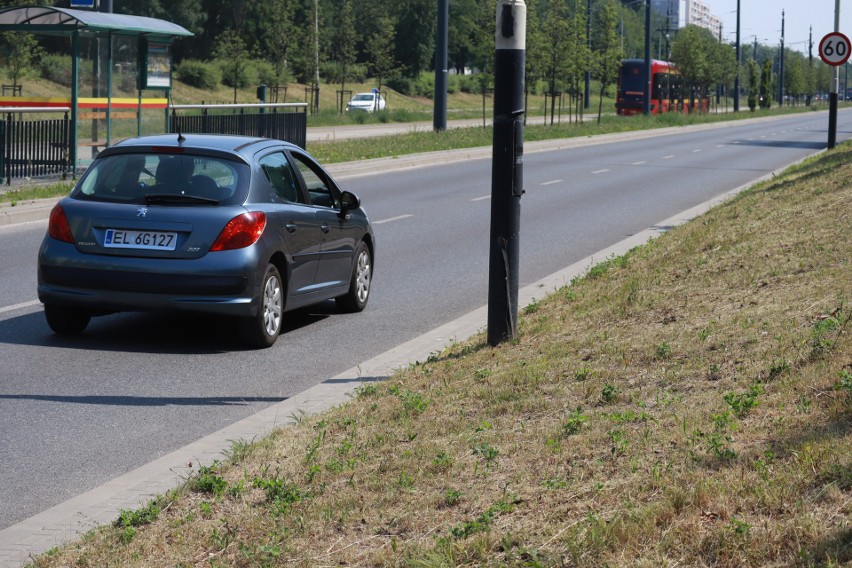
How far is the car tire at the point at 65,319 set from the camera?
979 cm

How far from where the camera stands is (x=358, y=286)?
1155 cm

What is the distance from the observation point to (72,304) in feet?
31.3

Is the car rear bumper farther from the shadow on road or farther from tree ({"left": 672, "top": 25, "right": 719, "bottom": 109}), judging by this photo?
tree ({"left": 672, "top": 25, "right": 719, "bottom": 109})

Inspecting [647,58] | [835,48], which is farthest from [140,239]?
[647,58]

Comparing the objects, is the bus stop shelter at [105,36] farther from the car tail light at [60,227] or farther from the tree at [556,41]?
the tree at [556,41]

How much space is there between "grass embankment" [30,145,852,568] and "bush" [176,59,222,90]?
7231 cm

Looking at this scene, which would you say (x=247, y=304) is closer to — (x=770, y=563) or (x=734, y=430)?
(x=734, y=430)

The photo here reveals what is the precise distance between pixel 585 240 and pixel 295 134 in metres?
14.9

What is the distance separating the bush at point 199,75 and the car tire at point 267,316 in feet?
232

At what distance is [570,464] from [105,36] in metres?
20.1

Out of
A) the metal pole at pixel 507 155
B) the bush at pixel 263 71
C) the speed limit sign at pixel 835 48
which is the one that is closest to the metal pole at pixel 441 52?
the speed limit sign at pixel 835 48

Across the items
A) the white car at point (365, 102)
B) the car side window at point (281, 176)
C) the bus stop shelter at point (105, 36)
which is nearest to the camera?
the car side window at point (281, 176)

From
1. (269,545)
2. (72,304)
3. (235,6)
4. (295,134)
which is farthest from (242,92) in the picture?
(269,545)

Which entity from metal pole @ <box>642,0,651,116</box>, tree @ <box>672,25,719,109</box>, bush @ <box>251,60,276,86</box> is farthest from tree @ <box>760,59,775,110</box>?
bush @ <box>251,60,276,86</box>
